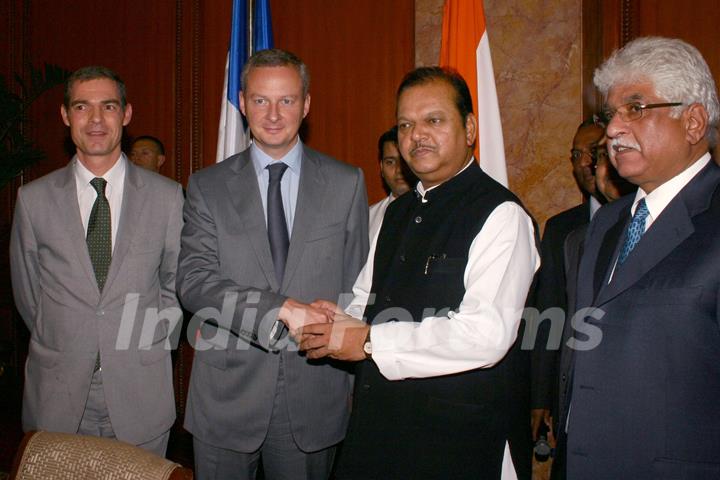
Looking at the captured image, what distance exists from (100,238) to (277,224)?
2.35ft

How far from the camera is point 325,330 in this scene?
196 cm

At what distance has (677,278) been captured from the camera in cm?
146

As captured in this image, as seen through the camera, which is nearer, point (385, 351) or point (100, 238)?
point (385, 351)

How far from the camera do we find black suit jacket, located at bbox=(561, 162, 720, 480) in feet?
4.69

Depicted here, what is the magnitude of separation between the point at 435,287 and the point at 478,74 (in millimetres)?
1757

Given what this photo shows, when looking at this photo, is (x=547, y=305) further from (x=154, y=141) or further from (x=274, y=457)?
(x=154, y=141)

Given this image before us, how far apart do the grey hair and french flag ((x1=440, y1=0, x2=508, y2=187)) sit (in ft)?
4.97

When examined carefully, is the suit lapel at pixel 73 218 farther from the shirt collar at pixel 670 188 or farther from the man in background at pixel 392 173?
the shirt collar at pixel 670 188

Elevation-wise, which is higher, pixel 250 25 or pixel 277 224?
pixel 250 25

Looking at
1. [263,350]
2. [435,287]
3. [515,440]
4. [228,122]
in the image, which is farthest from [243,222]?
[228,122]

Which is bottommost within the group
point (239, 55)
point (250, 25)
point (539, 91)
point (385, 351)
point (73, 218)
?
point (385, 351)

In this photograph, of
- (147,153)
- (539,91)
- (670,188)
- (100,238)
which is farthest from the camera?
(147,153)

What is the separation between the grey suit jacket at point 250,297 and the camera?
2.10m

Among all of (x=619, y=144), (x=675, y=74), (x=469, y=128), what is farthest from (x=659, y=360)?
(x=469, y=128)
